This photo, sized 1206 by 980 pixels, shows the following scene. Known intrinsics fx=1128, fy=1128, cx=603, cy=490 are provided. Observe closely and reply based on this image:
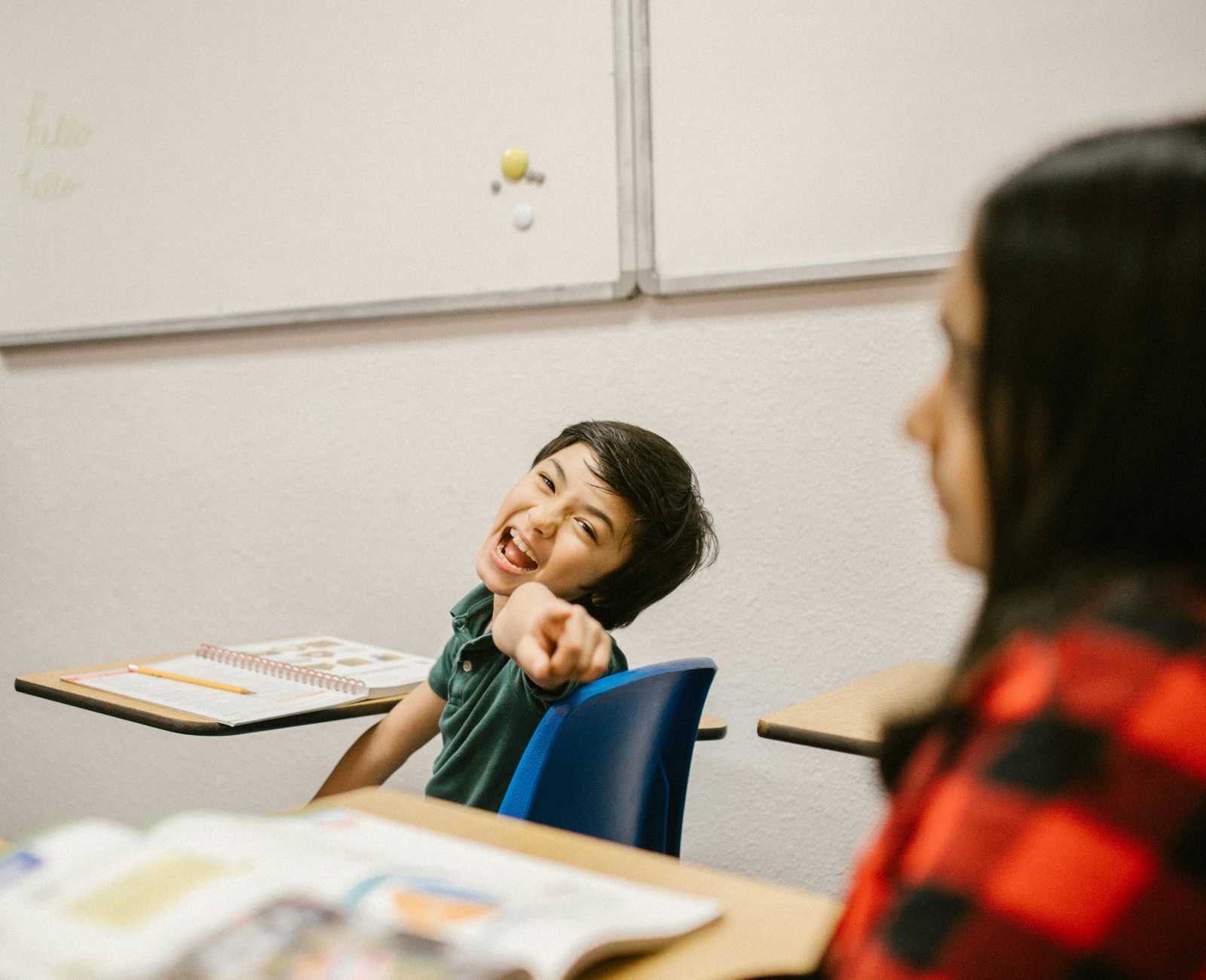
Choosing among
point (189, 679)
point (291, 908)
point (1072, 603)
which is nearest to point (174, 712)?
point (189, 679)

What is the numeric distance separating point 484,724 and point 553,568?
223mm

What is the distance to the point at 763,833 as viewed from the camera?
2104 mm

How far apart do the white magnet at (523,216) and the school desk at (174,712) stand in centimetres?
Result: 97

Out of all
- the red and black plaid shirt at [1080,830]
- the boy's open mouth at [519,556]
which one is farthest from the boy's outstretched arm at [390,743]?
the red and black plaid shirt at [1080,830]

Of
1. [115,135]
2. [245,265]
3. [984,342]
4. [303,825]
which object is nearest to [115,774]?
[245,265]

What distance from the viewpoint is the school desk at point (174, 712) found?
1438 millimetres

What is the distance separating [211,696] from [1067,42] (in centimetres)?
162

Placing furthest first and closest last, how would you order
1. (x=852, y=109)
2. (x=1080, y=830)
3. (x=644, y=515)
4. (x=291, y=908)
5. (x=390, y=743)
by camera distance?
(x=852, y=109) < (x=390, y=743) < (x=644, y=515) < (x=291, y=908) < (x=1080, y=830)

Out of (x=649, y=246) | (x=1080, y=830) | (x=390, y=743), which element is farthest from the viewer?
(x=649, y=246)

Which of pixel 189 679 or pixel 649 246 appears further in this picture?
pixel 649 246

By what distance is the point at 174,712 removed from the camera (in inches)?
59.4

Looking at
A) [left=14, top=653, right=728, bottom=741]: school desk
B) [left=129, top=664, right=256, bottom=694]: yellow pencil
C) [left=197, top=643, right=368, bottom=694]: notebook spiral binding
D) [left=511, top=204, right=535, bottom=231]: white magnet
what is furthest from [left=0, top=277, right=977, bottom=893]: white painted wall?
[left=129, top=664, right=256, bottom=694]: yellow pencil

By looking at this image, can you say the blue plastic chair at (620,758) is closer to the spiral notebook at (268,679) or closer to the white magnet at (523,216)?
the spiral notebook at (268,679)

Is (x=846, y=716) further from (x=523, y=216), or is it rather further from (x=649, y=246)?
(x=523, y=216)
